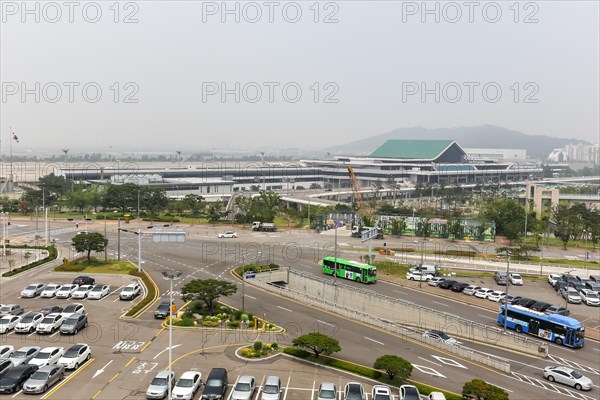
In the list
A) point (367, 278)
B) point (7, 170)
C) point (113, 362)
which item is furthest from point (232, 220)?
point (7, 170)

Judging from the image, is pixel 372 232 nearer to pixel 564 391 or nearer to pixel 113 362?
pixel 564 391

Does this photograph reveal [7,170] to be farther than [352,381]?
Yes

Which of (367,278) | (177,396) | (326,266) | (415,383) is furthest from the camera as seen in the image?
(326,266)

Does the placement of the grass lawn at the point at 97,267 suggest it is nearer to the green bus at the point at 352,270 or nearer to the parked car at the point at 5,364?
the green bus at the point at 352,270

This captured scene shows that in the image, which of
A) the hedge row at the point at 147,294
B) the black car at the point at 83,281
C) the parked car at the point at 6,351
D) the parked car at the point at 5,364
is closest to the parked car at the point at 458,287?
the hedge row at the point at 147,294

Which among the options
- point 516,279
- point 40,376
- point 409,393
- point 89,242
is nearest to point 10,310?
point 40,376

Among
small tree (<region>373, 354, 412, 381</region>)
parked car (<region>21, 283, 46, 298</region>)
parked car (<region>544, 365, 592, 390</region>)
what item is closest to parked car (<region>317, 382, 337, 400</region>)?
small tree (<region>373, 354, 412, 381</region>)
